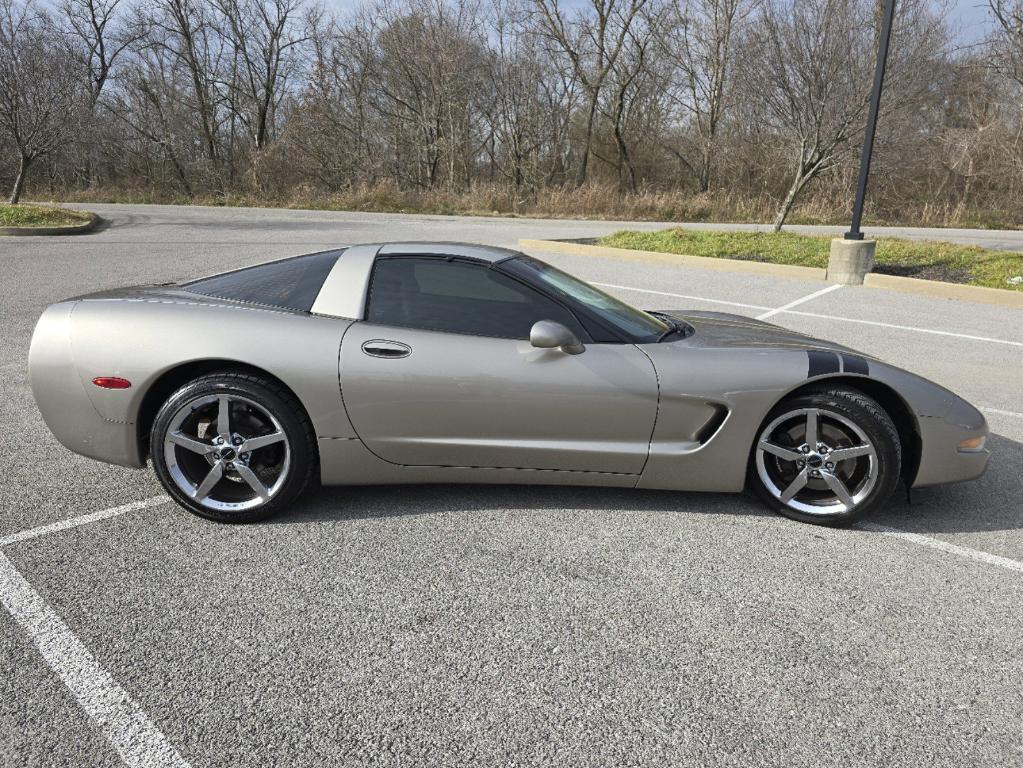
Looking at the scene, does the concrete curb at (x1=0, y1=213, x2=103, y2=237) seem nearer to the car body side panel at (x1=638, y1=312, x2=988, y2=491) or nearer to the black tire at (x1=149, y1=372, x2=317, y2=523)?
the black tire at (x1=149, y1=372, x2=317, y2=523)

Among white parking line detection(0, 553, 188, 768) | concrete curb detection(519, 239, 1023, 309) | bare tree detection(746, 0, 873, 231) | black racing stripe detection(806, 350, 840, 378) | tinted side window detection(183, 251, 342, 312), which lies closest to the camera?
white parking line detection(0, 553, 188, 768)

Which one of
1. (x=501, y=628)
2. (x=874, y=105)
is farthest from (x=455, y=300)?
(x=874, y=105)

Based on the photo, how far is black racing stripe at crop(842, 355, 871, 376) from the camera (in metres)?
3.42

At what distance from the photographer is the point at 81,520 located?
133 inches

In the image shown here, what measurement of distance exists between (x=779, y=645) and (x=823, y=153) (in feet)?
46.5

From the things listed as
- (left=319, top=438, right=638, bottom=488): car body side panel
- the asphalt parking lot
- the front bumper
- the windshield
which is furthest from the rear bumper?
the front bumper

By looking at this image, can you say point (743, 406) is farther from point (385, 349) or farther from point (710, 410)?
point (385, 349)

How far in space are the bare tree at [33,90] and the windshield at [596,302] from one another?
19445 mm

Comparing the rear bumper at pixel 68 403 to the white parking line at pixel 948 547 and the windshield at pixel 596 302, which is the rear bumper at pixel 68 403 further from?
the white parking line at pixel 948 547

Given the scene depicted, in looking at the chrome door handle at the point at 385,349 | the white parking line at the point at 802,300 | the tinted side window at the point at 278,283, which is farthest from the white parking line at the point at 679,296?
the chrome door handle at the point at 385,349

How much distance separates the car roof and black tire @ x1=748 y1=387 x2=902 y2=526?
4.98ft

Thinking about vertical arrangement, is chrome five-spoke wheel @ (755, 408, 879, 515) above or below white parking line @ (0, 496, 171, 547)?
above

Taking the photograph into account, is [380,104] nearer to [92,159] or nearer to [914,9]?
[92,159]

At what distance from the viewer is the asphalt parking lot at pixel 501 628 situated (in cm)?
213
